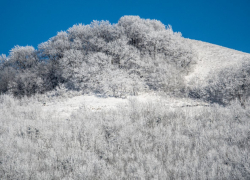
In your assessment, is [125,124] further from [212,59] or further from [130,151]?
[212,59]

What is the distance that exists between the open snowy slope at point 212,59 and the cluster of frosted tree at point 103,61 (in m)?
1.60

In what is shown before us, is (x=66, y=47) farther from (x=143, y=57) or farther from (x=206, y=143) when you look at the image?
(x=206, y=143)

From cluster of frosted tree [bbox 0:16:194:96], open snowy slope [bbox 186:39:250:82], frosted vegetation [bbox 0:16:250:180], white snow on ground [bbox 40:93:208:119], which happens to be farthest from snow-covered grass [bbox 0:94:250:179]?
open snowy slope [bbox 186:39:250:82]

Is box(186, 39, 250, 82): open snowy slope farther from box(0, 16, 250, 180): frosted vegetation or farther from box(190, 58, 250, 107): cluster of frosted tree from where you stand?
box(190, 58, 250, 107): cluster of frosted tree

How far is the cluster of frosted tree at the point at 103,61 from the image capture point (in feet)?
52.8

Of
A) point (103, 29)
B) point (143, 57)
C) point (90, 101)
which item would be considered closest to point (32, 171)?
point (90, 101)

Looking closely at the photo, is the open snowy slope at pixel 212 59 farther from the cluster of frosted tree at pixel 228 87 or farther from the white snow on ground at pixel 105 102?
the white snow on ground at pixel 105 102

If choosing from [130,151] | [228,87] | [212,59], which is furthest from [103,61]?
[212,59]

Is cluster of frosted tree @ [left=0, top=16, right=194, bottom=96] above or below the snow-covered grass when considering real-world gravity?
above

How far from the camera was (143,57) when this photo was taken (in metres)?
20.4

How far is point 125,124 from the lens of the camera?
635 cm

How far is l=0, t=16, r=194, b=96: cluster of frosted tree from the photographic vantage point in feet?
52.8

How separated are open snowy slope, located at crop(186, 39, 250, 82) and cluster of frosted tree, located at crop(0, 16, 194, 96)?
160 cm

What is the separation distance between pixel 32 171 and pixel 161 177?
302 cm
